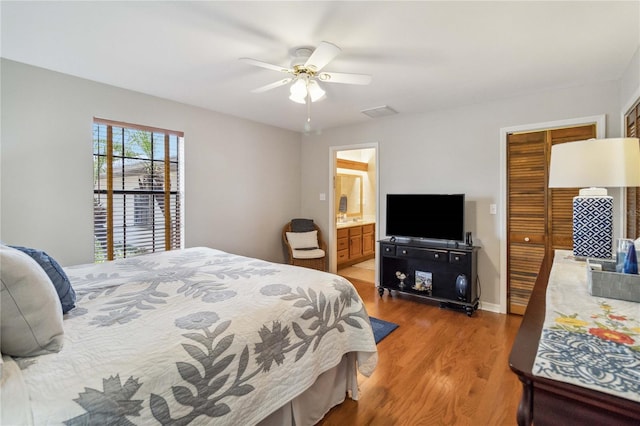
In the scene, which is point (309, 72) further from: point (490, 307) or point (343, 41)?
point (490, 307)

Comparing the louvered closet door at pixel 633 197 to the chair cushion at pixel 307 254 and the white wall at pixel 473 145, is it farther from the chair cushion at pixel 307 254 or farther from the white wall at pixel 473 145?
the chair cushion at pixel 307 254

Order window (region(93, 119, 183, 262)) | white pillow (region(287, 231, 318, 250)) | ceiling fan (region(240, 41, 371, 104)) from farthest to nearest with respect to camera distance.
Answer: white pillow (region(287, 231, 318, 250))
window (region(93, 119, 183, 262))
ceiling fan (region(240, 41, 371, 104))

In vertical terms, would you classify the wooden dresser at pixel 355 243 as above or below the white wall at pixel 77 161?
below

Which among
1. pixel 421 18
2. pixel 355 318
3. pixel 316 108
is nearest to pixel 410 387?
pixel 355 318

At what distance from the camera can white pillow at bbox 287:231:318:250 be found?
4641 millimetres

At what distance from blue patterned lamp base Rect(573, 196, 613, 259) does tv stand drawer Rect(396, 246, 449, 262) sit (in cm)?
156

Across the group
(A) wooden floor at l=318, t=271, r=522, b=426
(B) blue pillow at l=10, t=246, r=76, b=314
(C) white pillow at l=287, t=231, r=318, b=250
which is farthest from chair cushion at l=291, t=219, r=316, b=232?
(B) blue pillow at l=10, t=246, r=76, b=314

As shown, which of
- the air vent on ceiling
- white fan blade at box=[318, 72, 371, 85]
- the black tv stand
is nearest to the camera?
white fan blade at box=[318, 72, 371, 85]

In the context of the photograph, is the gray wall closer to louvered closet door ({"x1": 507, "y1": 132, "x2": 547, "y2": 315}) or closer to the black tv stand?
louvered closet door ({"x1": 507, "y1": 132, "x2": 547, "y2": 315})

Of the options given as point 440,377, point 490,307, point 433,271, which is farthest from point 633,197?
point 440,377

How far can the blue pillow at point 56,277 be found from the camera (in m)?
1.37

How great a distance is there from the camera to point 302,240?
183 inches

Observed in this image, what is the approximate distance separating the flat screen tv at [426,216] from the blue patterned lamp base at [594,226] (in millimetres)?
1503

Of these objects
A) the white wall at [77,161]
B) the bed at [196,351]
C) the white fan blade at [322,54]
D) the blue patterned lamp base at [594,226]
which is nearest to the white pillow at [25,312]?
the bed at [196,351]
